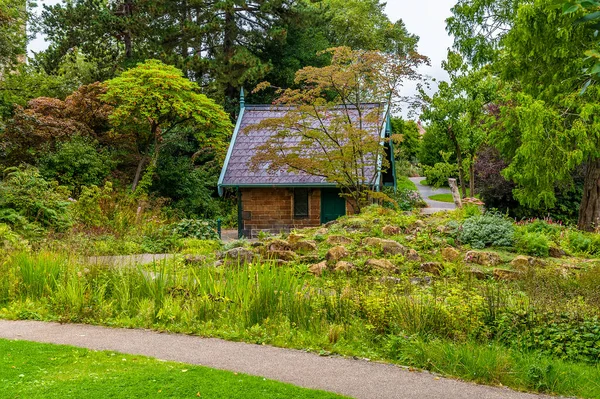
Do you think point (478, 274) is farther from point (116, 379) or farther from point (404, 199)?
point (404, 199)

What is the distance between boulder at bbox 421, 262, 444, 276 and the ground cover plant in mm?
20

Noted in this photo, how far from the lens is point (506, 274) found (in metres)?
9.98

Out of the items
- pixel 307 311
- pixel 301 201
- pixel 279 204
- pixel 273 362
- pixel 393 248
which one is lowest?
pixel 273 362

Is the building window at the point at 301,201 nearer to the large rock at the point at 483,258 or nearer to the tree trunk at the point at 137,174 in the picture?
the tree trunk at the point at 137,174

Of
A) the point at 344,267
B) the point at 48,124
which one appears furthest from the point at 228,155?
the point at 344,267

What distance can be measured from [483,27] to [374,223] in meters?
8.84

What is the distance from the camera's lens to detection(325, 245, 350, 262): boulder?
1130cm

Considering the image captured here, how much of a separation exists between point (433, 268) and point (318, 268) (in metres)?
2.26

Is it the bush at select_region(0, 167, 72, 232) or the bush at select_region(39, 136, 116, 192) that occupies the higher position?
the bush at select_region(39, 136, 116, 192)

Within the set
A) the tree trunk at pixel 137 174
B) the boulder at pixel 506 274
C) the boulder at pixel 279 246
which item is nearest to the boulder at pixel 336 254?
the boulder at pixel 279 246

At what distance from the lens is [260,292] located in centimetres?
769

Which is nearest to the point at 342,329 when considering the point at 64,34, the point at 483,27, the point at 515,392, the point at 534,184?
the point at 515,392

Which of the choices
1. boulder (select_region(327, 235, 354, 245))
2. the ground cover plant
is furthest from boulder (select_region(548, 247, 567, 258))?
boulder (select_region(327, 235, 354, 245))

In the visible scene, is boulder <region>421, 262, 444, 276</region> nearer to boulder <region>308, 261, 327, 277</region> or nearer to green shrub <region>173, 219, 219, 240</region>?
boulder <region>308, 261, 327, 277</region>
